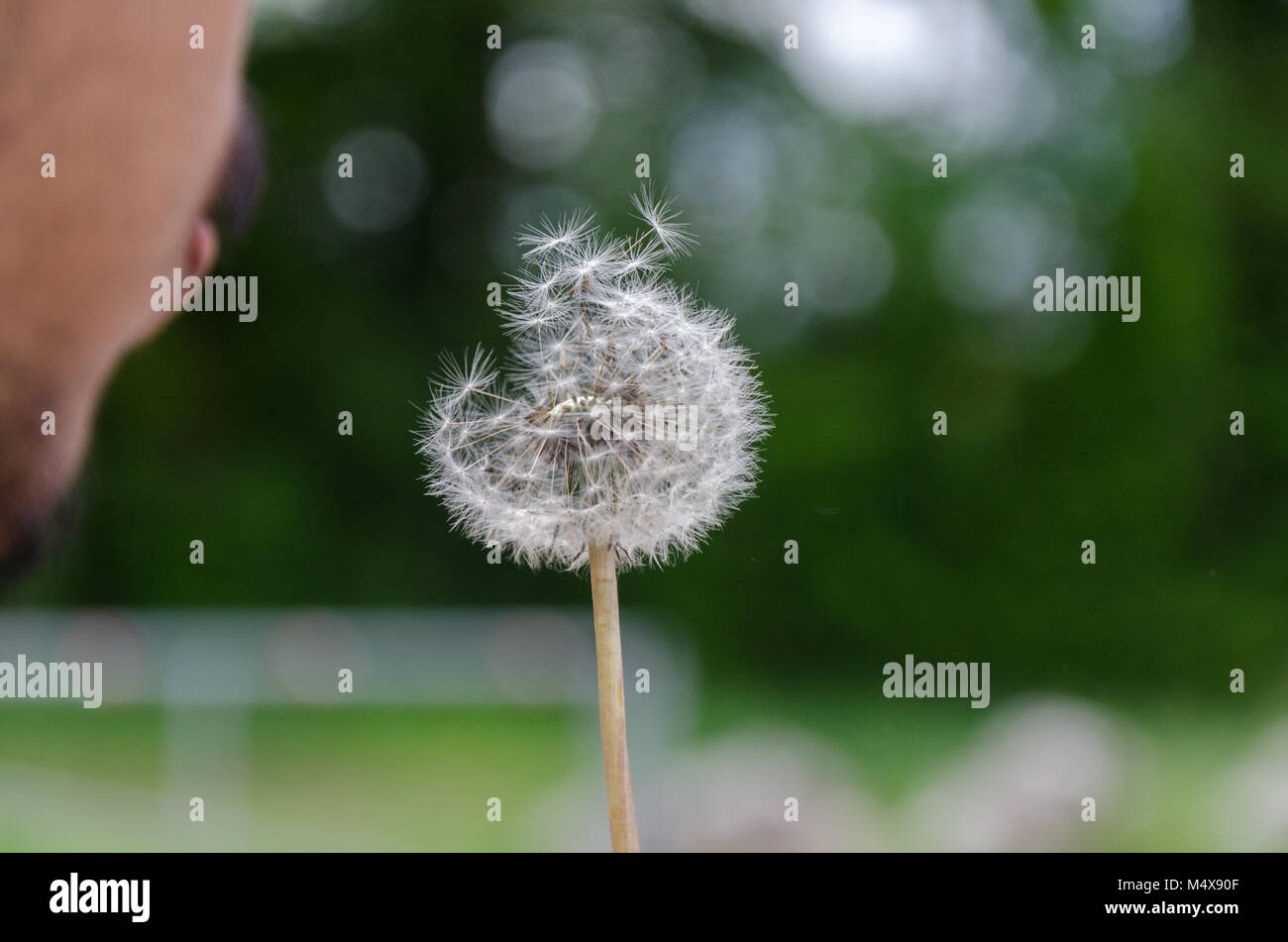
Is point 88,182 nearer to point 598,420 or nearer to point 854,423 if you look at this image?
point 598,420

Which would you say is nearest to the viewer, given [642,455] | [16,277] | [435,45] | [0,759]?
[642,455]

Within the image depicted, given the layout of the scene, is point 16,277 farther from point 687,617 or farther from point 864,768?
point 864,768

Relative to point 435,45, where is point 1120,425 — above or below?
below

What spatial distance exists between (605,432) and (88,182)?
2.63ft

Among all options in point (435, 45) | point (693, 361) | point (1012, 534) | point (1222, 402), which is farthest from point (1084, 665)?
point (435, 45)

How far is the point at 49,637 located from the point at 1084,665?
7.88ft

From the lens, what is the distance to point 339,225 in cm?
281

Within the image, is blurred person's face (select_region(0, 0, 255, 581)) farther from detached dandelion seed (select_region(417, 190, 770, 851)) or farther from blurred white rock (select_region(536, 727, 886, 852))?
blurred white rock (select_region(536, 727, 886, 852))

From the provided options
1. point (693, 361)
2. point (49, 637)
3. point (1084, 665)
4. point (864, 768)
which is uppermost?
point (693, 361)

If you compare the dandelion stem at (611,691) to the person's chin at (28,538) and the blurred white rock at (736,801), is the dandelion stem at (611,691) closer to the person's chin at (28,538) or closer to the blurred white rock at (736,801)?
the blurred white rock at (736,801)

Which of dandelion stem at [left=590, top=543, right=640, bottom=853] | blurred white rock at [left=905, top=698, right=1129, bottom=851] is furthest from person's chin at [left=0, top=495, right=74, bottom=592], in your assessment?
blurred white rock at [left=905, top=698, right=1129, bottom=851]

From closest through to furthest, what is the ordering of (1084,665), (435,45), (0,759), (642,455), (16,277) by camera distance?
1. (642,455)
2. (16,277)
3. (0,759)
4. (1084,665)
5. (435,45)

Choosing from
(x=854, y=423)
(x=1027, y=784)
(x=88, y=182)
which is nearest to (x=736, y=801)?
(x=1027, y=784)

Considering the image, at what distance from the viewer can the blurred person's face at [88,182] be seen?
4.64 feet
